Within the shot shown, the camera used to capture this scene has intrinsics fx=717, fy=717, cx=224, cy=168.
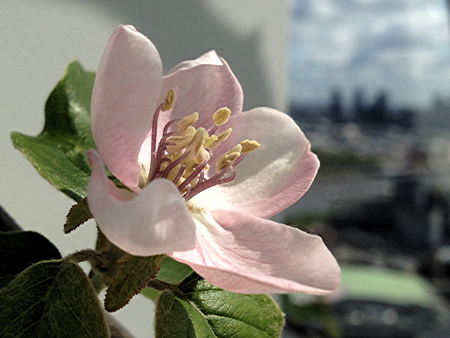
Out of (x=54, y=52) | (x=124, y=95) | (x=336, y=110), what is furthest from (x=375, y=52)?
(x=124, y=95)

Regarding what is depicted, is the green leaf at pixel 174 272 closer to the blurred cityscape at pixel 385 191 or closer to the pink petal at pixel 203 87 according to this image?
the pink petal at pixel 203 87

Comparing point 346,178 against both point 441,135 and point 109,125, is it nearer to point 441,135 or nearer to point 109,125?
point 441,135

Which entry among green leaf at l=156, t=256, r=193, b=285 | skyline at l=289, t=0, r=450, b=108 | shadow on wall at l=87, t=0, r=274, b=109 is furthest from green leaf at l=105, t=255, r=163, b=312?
skyline at l=289, t=0, r=450, b=108

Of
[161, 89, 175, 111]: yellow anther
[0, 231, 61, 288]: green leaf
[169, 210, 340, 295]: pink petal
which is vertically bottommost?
[0, 231, 61, 288]: green leaf

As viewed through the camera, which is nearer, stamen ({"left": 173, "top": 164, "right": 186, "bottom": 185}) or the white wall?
stamen ({"left": 173, "top": 164, "right": 186, "bottom": 185})

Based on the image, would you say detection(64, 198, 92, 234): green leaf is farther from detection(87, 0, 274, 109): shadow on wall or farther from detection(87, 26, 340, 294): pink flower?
detection(87, 0, 274, 109): shadow on wall
